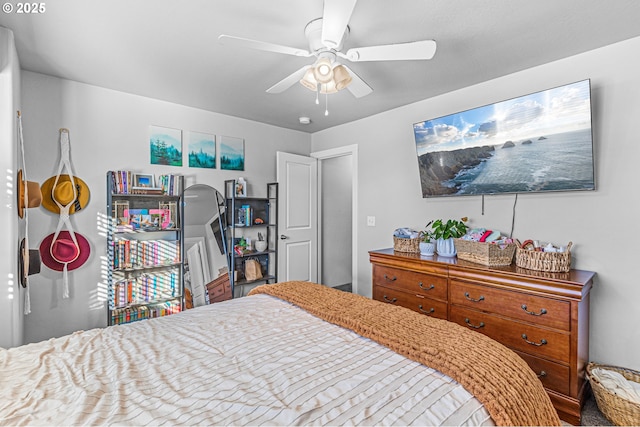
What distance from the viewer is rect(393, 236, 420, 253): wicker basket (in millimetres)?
2930

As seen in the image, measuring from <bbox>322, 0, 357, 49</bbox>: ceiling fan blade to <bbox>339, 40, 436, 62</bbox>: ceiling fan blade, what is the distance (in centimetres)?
11

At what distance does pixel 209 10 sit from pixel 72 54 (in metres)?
1.29

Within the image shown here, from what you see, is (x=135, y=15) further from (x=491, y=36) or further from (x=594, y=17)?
(x=594, y=17)

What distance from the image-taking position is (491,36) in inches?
78.9

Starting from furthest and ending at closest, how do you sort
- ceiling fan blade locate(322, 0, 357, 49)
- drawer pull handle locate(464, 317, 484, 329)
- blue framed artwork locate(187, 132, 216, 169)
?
blue framed artwork locate(187, 132, 216, 169), drawer pull handle locate(464, 317, 484, 329), ceiling fan blade locate(322, 0, 357, 49)

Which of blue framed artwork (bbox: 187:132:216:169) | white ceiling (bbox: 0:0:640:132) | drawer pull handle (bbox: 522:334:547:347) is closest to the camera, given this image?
white ceiling (bbox: 0:0:640:132)

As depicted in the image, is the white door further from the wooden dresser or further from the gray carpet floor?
the gray carpet floor

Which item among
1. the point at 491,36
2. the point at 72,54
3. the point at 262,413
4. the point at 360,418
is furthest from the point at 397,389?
the point at 72,54

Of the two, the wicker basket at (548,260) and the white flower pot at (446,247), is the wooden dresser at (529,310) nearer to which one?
the wicker basket at (548,260)

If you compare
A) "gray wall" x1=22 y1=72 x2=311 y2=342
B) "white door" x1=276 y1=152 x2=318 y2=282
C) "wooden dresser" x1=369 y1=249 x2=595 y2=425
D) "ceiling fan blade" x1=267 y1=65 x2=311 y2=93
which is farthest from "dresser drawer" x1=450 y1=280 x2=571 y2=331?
"gray wall" x1=22 y1=72 x2=311 y2=342

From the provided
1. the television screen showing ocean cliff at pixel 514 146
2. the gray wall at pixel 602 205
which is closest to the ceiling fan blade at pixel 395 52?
the television screen showing ocean cliff at pixel 514 146

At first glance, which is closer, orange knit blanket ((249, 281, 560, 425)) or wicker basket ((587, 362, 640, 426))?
orange knit blanket ((249, 281, 560, 425))

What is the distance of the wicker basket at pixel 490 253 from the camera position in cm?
231

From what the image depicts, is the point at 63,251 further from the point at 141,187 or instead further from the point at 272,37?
the point at 272,37
